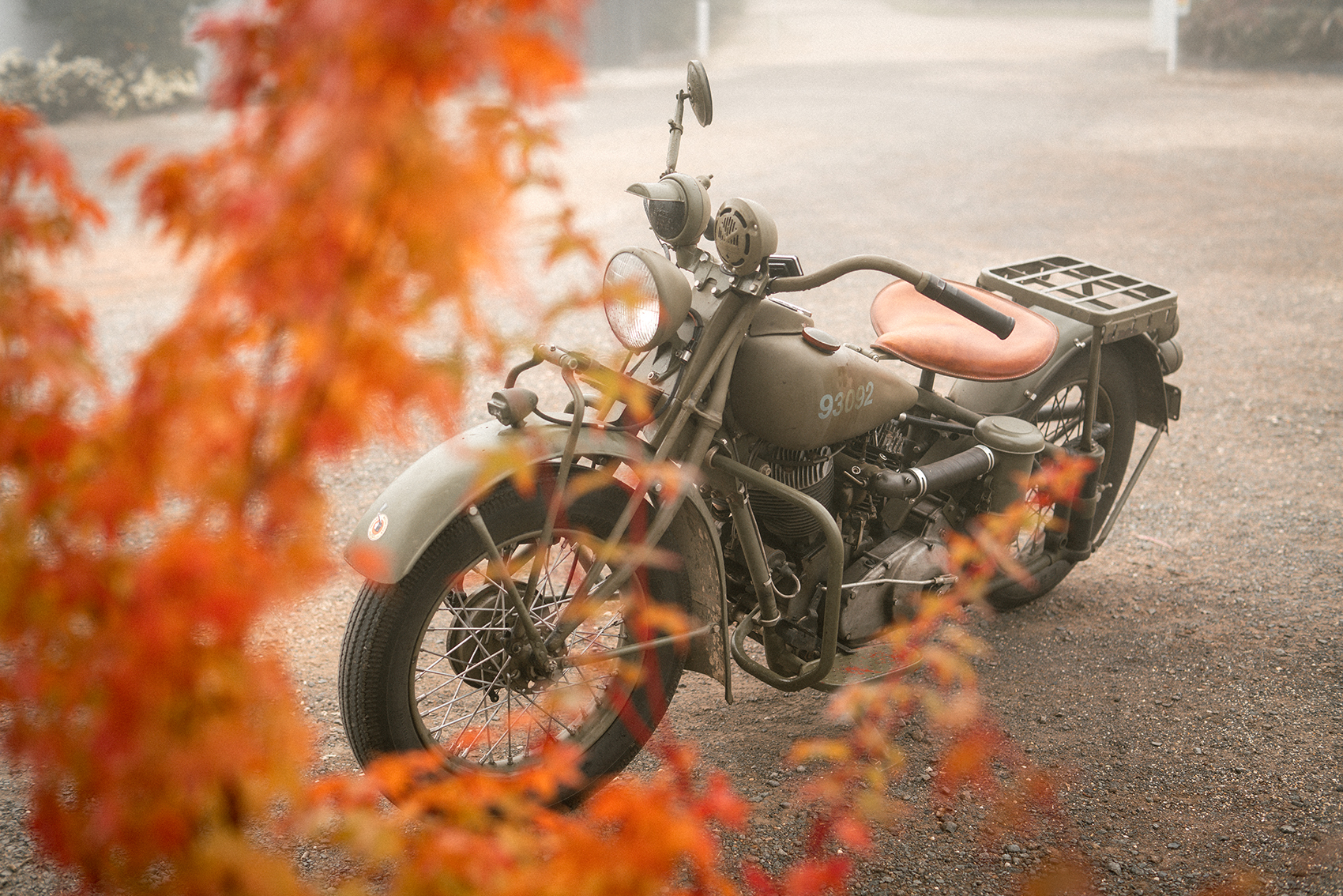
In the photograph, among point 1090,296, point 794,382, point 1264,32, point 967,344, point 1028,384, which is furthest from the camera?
point 1264,32

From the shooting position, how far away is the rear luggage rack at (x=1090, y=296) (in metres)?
3.17

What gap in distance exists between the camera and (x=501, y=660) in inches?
99.7

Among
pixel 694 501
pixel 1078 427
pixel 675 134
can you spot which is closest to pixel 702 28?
pixel 1078 427

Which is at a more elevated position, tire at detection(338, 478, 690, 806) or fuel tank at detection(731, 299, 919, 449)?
fuel tank at detection(731, 299, 919, 449)

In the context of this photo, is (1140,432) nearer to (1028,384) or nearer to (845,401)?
(1028,384)

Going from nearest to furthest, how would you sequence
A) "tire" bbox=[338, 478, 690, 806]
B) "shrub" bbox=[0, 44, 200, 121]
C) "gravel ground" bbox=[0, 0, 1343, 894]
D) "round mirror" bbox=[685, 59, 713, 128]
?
1. "tire" bbox=[338, 478, 690, 806]
2. "round mirror" bbox=[685, 59, 713, 128]
3. "gravel ground" bbox=[0, 0, 1343, 894]
4. "shrub" bbox=[0, 44, 200, 121]

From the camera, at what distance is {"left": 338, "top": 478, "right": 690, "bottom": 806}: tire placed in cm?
227

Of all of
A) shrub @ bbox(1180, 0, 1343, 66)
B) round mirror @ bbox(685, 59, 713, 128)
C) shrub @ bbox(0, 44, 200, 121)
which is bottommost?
round mirror @ bbox(685, 59, 713, 128)

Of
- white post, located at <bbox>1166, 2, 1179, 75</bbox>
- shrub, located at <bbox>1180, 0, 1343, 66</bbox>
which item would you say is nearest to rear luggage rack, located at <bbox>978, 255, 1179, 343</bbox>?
white post, located at <bbox>1166, 2, 1179, 75</bbox>

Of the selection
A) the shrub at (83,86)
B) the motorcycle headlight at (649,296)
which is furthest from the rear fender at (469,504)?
the shrub at (83,86)

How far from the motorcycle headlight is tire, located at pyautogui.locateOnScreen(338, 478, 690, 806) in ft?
1.18

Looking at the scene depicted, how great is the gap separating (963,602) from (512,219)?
2757 mm

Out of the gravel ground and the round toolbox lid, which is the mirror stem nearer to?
the round toolbox lid

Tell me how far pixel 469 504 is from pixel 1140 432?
3873 mm
